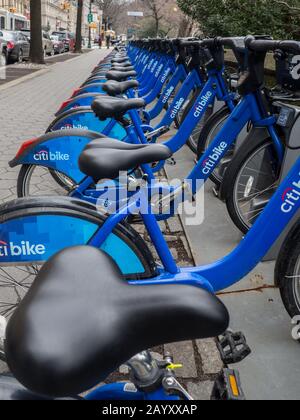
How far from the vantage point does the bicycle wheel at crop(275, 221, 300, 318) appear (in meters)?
2.12

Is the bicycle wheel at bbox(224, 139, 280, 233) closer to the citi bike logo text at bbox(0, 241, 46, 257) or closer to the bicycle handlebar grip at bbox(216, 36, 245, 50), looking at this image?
the bicycle handlebar grip at bbox(216, 36, 245, 50)

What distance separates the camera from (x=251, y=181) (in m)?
3.14

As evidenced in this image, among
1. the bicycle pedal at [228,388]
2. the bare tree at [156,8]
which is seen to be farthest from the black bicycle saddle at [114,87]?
the bare tree at [156,8]

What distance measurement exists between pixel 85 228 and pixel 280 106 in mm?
1539

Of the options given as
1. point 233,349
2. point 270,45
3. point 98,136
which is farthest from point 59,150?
point 233,349

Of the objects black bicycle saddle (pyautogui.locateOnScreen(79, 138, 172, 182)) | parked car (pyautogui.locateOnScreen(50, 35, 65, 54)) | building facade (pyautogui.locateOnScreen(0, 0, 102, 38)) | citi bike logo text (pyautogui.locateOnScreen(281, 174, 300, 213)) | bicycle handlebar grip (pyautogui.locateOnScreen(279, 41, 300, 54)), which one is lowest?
citi bike logo text (pyautogui.locateOnScreen(281, 174, 300, 213))

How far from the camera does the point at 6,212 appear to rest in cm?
201

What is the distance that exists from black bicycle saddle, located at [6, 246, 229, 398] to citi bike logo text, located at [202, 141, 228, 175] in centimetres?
217

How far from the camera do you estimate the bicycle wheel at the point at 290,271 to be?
83.6 inches

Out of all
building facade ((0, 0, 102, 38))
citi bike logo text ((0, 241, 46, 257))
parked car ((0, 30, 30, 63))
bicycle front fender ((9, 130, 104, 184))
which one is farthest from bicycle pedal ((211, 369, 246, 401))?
building facade ((0, 0, 102, 38))

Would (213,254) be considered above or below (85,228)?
below

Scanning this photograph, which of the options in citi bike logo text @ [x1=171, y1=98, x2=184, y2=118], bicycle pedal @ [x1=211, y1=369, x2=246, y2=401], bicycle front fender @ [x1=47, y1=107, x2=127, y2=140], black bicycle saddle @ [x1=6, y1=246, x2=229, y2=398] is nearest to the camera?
black bicycle saddle @ [x1=6, y1=246, x2=229, y2=398]
